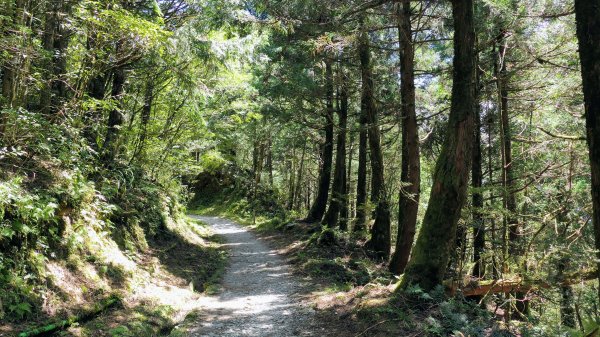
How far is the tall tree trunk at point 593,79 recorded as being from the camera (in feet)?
12.3

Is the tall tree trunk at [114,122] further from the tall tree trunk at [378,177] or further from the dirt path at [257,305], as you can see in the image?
the tall tree trunk at [378,177]

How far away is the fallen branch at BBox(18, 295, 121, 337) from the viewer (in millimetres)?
4584

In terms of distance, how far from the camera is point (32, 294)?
5.17m

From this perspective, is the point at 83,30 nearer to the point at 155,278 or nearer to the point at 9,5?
the point at 9,5

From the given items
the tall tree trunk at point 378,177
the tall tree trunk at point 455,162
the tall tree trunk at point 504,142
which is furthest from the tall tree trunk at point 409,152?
the tall tree trunk at point 455,162

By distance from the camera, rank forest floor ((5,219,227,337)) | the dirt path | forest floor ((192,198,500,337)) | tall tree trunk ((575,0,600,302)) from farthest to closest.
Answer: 1. the dirt path
2. forest floor ((5,219,227,337))
3. forest floor ((192,198,500,337))
4. tall tree trunk ((575,0,600,302))

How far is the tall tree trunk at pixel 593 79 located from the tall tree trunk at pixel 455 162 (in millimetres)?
1994

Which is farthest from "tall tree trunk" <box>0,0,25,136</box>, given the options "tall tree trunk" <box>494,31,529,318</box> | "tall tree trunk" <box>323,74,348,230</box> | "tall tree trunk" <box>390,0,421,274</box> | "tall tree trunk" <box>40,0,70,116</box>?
"tall tree trunk" <box>323,74,348,230</box>

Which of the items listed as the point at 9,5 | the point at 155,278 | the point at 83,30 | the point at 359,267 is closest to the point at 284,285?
the point at 359,267

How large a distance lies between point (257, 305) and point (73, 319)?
3527 millimetres

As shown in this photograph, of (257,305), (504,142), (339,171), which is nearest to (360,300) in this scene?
(257,305)

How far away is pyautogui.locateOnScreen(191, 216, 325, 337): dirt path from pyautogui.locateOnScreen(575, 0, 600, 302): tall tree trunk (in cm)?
418

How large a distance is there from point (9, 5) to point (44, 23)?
1.28 m

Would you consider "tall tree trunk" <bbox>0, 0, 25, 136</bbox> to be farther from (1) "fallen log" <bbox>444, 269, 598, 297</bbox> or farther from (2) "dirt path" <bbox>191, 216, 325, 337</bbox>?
(1) "fallen log" <bbox>444, 269, 598, 297</bbox>
